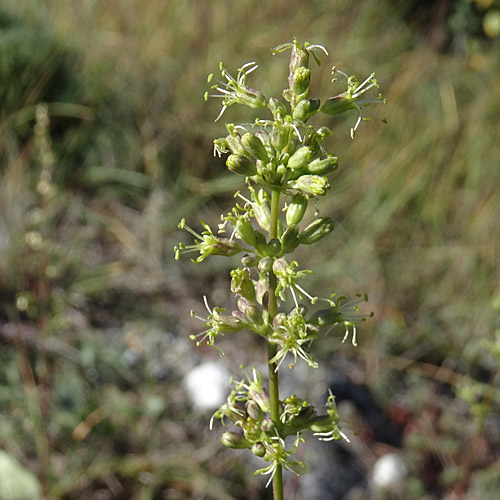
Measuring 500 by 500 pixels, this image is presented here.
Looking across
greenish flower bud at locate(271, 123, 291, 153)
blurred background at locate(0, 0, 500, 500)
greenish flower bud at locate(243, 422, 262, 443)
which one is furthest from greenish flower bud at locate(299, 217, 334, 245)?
blurred background at locate(0, 0, 500, 500)

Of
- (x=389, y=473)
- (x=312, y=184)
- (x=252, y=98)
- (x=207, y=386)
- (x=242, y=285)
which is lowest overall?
(x=389, y=473)

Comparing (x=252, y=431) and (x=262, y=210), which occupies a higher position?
(x=262, y=210)

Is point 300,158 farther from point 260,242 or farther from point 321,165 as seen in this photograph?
point 260,242

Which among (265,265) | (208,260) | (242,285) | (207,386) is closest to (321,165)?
(265,265)

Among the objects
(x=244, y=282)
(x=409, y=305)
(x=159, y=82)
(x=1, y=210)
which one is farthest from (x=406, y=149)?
(x=244, y=282)

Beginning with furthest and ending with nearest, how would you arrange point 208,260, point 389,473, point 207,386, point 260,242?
point 208,260
point 207,386
point 389,473
point 260,242

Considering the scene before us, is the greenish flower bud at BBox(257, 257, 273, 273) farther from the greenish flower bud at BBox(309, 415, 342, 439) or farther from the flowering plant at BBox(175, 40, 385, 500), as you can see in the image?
the greenish flower bud at BBox(309, 415, 342, 439)
